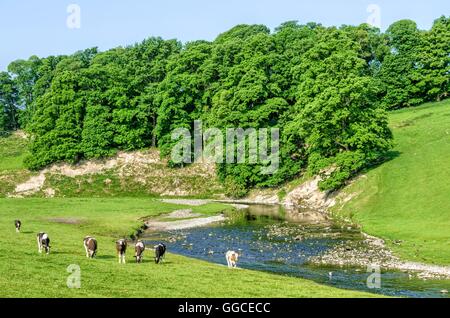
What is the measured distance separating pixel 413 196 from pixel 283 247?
23.4 metres

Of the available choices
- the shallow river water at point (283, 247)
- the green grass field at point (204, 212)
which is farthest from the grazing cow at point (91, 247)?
the shallow river water at point (283, 247)

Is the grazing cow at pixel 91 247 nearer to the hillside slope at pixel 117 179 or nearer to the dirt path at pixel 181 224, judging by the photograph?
the dirt path at pixel 181 224

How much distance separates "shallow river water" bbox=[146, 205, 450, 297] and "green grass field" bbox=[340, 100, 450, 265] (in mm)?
5544

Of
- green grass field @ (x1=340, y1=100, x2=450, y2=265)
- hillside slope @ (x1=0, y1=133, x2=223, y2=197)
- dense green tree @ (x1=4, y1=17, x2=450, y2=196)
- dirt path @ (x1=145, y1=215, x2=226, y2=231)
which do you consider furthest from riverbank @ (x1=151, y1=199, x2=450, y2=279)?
hillside slope @ (x1=0, y1=133, x2=223, y2=197)

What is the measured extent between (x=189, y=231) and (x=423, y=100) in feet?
271

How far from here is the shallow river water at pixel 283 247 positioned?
37000 mm

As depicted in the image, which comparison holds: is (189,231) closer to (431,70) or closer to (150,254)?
(150,254)

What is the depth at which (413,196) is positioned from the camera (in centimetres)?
6638

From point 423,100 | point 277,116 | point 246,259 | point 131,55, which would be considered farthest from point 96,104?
point 246,259

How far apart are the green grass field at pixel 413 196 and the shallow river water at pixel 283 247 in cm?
554

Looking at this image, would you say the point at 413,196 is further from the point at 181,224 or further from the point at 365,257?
the point at 181,224

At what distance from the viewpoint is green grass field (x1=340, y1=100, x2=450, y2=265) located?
4996 cm

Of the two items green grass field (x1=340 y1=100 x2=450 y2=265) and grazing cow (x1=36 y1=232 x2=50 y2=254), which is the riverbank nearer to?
green grass field (x1=340 y1=100 x2=450 y2=265)

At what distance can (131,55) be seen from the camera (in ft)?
493
